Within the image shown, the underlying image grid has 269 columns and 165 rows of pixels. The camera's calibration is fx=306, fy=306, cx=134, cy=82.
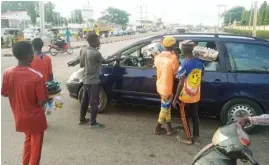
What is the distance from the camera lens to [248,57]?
15.8 feet

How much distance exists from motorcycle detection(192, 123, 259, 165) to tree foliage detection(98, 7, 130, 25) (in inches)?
4222

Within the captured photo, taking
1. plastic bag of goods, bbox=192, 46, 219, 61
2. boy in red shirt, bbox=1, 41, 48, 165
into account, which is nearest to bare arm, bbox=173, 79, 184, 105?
plastic bag of goods, bbox=192, 46, 219, 61

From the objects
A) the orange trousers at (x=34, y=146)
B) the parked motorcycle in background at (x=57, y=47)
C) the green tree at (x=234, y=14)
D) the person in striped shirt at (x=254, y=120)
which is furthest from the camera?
the green tree at (x=234, y=14)

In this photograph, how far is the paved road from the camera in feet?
12.8

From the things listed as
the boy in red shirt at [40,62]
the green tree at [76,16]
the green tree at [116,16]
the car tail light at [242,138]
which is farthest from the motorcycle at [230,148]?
the green tree at [116,16]

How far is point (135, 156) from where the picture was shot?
3.99 m

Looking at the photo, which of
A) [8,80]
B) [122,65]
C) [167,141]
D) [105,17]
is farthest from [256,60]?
[105,17]

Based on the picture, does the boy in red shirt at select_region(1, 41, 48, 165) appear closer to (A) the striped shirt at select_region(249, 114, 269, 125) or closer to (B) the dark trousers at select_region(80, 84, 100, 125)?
(B) the dark trousers at select_region(80, 84, 100, 125)

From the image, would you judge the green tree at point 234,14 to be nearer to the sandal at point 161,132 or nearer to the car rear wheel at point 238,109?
the car rear wheel at point 238,109

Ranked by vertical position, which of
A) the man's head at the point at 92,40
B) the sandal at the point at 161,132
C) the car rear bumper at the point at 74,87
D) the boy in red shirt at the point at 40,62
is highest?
the man's head at the point at 92,40

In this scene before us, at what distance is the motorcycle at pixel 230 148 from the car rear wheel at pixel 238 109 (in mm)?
2804

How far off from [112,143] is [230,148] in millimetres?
2706

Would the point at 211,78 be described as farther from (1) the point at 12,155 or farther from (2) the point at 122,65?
(1) the point at 12,155

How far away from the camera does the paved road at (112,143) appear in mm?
3900
